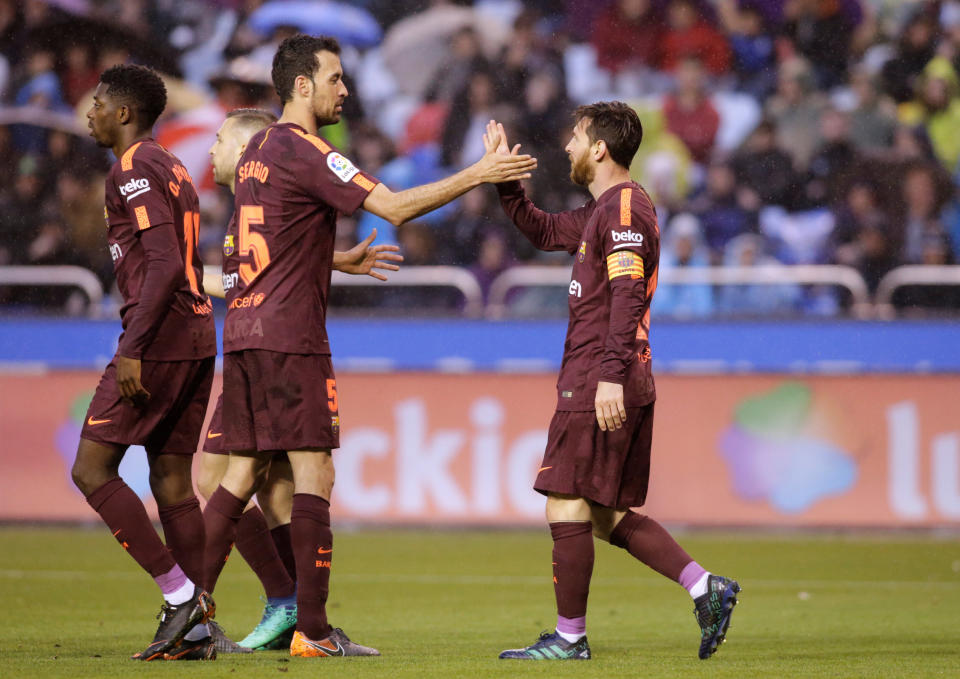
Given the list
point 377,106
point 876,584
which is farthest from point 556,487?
point 377,106

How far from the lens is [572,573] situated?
5.40m

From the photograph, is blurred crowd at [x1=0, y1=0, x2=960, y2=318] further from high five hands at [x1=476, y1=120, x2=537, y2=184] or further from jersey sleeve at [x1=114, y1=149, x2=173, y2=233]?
jersey sleeve at [x1=114, y1=149, x2=173, y2=233]

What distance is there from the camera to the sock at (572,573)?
5379 millimetres

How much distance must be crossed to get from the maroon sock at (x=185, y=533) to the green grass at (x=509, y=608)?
0.40 metres

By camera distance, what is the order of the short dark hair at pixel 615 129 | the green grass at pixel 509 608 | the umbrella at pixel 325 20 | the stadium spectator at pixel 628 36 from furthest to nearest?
the umbrella at pixel 325 20 < the stadium spectator at pixel 628 36 < the short dark hair at pixel 615 129 < the green grass at pixel 509 608

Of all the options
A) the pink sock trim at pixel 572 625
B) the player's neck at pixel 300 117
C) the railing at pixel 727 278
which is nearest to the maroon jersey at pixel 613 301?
the pink sock trim at pixel 572 625

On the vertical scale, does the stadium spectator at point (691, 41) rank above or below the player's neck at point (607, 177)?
above

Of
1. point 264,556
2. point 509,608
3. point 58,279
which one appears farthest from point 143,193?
point 58,279

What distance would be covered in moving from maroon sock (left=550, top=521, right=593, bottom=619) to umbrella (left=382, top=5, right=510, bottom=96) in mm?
9967

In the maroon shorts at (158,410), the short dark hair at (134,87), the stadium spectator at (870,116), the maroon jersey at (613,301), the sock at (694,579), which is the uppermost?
the stadium spectator at (870,116)

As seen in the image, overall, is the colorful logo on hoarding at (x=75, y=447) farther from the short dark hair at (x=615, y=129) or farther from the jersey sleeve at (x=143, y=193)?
the short dark hair at (x=615, y=129)

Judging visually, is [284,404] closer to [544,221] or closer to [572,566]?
[572,566]

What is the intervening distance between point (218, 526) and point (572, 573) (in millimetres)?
1333

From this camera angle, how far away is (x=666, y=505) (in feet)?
35.9
